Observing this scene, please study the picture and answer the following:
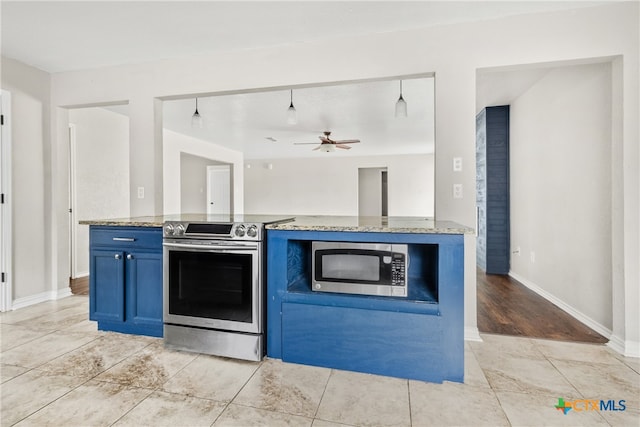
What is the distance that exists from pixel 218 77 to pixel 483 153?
12.0 ft

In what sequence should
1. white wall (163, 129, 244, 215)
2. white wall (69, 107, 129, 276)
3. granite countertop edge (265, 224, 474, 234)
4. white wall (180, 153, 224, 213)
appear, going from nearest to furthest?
granite countertop edge (265, 224, 474, 234) → white wall (69, 107, 129, 276) → white wall (163, 129, 244, 215) → white wall (180, 153, 224, 213)

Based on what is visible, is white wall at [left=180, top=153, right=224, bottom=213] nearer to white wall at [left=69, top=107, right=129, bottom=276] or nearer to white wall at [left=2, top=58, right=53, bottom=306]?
white wall at [left=69, top=107, right=129, bottom=276]

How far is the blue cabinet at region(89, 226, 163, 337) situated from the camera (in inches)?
96.7

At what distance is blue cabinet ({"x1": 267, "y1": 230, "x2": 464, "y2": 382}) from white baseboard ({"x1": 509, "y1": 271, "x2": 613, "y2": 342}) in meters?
1.54

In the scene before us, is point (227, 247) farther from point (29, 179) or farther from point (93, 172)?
point (93, 172)

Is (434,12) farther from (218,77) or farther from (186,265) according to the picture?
(186,265)

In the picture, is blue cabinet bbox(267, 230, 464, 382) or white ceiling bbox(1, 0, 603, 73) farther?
white ceiling bbox(1, 0, 603, 73)

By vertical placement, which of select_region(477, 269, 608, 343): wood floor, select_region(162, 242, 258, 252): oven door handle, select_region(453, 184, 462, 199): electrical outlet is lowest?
select_region(477, 269, 608, 343): wood floor

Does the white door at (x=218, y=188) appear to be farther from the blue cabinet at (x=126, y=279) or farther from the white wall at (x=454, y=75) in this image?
the blue cabinet at (x=126, y=279)

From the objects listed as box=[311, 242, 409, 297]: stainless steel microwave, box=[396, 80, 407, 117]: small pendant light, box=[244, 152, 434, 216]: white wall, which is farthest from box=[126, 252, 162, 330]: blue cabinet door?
box=[244, 152, 434, 216]: white wall

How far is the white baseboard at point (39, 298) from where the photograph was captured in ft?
10.6

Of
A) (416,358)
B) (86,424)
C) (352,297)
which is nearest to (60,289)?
(86,424)

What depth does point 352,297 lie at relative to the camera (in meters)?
2.00

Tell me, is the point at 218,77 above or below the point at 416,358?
above
